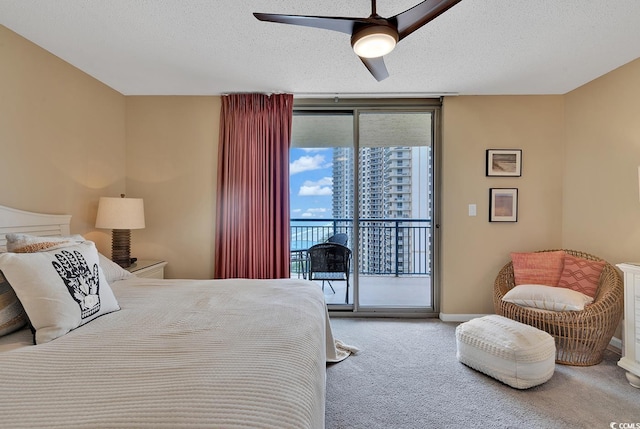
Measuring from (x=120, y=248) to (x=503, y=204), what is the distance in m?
3.99

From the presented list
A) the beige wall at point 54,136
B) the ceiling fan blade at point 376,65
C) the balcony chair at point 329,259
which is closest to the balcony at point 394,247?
the balcony chair at point 329,259

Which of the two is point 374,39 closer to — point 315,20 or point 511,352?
point 315,20

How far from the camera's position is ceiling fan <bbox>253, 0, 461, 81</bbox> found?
4.82 feet

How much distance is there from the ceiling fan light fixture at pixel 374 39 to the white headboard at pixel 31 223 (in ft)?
8.40

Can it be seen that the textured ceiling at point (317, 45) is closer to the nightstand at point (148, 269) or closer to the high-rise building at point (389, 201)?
the high-rise building at point (389, 201)

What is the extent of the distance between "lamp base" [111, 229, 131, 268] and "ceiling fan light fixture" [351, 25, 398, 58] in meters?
2.69

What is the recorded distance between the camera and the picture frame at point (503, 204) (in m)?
3.26

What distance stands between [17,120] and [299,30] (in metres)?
2.16

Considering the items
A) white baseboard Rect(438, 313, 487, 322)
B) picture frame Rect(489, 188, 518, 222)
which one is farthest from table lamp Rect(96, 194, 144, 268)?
picture frame Rect(489, 188, 518, 222)

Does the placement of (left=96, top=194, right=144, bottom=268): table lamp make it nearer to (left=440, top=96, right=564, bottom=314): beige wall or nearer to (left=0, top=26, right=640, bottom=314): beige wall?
(left=0, top=26, right=640, bottom=314): beige wall

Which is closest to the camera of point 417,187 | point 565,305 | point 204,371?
point 204,371

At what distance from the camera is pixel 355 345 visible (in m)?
2.70

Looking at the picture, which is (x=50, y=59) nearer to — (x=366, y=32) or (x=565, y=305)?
(x=366, y=32)

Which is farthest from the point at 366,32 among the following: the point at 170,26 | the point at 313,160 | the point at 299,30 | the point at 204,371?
the point at 313,160
